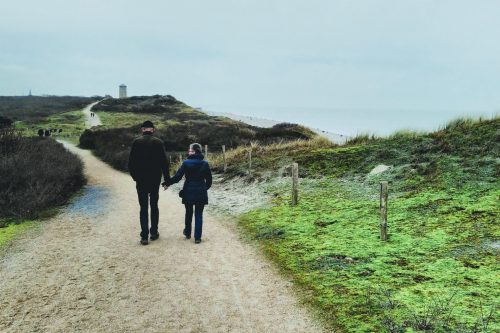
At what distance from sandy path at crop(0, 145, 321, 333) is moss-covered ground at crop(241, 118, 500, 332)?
0.72 m

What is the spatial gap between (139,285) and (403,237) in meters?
5.28

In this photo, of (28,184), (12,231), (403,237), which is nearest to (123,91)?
(28,184)

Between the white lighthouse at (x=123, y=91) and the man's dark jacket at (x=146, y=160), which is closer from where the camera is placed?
the man's dark jacket at (x=146, y=160)

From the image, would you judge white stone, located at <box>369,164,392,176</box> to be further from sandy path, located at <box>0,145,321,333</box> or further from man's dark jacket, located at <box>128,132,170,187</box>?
man's dark jacket, located at <box>128,132,170,187</box>

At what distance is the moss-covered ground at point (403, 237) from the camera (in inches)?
213

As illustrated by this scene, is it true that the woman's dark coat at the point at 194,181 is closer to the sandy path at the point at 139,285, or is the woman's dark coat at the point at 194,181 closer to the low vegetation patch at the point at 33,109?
the sandy path at the point at 139,285

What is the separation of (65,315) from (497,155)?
41.3 ft

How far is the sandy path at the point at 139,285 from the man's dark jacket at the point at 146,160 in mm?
1484

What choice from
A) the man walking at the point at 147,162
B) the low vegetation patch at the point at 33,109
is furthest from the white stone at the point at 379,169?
the low vegetation patch at the point at 33,109

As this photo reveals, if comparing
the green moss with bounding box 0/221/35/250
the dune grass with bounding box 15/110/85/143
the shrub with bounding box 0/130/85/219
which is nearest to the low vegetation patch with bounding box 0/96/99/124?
the dune grass with bounding box 15/110/85/143

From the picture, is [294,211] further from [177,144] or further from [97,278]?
[177,144]

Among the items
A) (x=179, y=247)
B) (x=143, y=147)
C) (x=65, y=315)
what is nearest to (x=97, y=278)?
(x=65, y=315)

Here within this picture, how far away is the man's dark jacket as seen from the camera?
27.8 ft

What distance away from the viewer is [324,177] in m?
15.6
